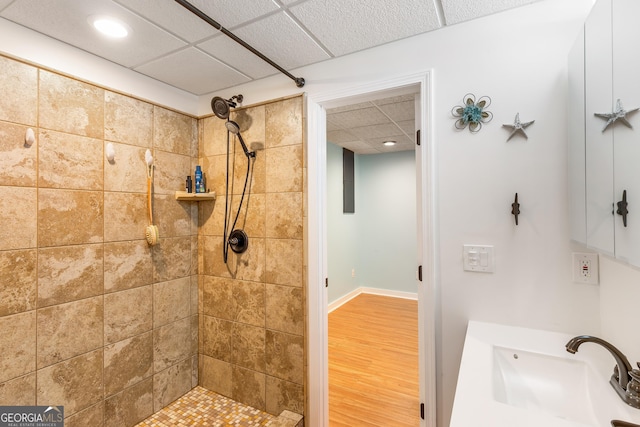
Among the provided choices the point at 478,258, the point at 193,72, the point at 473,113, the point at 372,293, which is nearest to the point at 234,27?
the point at 193,72

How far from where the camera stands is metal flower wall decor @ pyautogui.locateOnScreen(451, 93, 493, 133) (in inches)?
57.4

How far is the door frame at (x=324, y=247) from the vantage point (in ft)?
5.12

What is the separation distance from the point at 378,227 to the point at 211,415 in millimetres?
3815

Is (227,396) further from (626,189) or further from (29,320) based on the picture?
(626,189)

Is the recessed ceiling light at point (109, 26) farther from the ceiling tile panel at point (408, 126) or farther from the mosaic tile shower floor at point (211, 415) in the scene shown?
the ceiling tile panel at point (408, 126)

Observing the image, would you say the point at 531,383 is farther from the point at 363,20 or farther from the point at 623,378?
the point at 363,20

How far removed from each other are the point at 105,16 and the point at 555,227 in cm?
234

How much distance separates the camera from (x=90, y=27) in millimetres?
1529

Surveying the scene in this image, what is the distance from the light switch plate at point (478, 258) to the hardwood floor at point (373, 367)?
136cm

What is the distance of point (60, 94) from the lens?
166 cm

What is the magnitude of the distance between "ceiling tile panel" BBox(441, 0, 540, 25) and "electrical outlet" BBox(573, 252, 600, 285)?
1.17 meters

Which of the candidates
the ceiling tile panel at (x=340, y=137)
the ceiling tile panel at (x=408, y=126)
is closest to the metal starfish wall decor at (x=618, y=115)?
the ceiling tile panel at (x=408, y=126)

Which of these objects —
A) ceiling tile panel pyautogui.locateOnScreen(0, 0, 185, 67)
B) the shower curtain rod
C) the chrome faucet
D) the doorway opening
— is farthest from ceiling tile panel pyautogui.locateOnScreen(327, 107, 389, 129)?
the chrome faucet

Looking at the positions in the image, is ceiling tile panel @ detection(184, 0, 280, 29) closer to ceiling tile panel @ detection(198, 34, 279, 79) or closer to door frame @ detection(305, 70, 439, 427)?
ceiling tile panel @ detection(198, 34, 279, 79)
